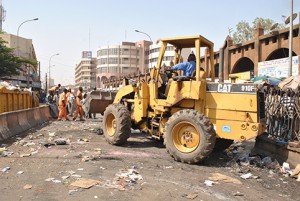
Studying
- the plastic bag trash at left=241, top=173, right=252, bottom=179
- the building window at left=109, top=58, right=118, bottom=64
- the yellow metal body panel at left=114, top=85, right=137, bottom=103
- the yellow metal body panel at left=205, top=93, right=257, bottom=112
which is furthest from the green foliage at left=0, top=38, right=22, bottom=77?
the building window at left=109, top=58, right=118, bottom=64

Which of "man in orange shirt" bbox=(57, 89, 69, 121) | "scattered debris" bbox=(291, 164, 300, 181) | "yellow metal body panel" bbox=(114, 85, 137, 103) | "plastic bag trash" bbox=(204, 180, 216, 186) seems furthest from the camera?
"man in orange shirt" bbox=(57, 89, 69, 121)

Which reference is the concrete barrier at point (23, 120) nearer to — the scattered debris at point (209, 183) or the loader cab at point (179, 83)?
the loader cab at point (179, 83)

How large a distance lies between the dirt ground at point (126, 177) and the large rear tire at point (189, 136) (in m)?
0.23

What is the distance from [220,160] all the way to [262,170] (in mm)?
967

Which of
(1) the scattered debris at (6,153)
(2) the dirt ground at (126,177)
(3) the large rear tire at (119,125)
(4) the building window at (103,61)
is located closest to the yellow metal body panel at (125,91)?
(3) the large rear tire at (119,125)

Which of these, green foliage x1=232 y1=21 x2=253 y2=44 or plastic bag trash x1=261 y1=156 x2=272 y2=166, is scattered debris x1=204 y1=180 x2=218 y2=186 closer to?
plastic bag trash x1=261 y1=156 x2=272 y2=166

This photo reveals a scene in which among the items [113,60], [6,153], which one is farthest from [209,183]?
[113,60]

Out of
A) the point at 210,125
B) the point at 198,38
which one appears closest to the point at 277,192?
the point at 210,125

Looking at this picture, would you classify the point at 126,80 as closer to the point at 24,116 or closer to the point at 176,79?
the point at 176,79

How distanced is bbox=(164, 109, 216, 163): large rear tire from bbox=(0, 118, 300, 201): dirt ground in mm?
232

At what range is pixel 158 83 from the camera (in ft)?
24.5

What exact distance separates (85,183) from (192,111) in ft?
8.53

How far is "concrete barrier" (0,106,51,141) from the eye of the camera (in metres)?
8.75

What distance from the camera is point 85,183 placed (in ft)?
15.2
